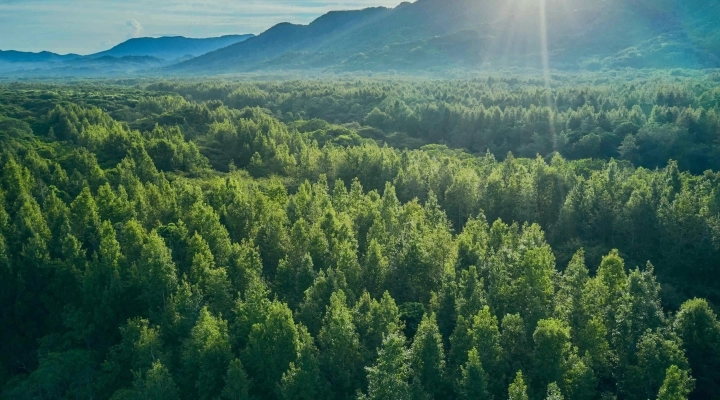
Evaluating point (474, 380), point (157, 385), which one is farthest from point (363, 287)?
point (157, 385)

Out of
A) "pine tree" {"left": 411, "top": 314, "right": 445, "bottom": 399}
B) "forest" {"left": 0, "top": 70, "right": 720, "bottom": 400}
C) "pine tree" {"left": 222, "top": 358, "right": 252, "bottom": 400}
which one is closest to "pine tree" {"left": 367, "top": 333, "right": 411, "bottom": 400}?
"forest" {"left": 0, "top": 70, "right": 720, "bottom": 400}

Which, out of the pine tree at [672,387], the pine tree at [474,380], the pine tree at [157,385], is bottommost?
the pine tree at [157,385]

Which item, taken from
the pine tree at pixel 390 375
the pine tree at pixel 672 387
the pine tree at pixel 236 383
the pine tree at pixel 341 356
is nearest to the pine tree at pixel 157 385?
the pine tree at pixel 236 383

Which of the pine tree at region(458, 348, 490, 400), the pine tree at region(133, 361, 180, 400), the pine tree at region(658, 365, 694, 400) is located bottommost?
the pine tree at region(133, 361, 180, 400)

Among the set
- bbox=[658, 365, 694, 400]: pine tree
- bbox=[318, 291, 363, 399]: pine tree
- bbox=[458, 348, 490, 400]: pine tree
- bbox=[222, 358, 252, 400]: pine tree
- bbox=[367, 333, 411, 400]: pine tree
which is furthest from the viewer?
bbox=[318, 291, 363, 399]: pine tree

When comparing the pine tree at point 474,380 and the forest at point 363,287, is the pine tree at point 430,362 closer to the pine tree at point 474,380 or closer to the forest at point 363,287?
the forest at point 363,287

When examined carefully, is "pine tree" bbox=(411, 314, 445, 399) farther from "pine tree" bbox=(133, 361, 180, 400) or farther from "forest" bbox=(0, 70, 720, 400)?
"pine tree" bbox=(133, 361, 180, 400)

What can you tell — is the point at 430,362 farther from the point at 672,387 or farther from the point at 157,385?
the point at 157,385

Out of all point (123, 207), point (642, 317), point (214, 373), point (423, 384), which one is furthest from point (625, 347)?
point (123, 207)

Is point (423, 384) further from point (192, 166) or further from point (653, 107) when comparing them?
point (653, 107)

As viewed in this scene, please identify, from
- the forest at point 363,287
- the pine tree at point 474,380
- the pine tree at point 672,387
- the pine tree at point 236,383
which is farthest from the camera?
the forest at point 363,287

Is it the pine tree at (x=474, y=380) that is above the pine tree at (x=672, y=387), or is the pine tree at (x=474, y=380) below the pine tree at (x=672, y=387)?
below
